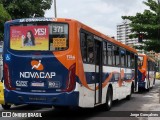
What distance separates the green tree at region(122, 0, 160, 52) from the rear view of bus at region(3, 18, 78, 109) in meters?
28.8

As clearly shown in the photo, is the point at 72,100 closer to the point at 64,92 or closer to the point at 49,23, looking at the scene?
the point at 64,92

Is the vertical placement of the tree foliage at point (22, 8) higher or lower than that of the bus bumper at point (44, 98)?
higher

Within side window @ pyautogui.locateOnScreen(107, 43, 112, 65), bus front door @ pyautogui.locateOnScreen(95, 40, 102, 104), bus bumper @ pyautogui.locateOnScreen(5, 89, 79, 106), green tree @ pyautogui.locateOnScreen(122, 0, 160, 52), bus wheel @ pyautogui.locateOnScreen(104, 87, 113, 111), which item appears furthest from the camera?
green tree @ pyautogui.locateOnScreen(122, 0, 160, 52)

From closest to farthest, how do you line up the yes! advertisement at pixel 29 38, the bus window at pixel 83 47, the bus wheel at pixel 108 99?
the yes! advertisement at pixel 29 38, the bus window at pixel 83 47, the bus wheel at pixel 108 99

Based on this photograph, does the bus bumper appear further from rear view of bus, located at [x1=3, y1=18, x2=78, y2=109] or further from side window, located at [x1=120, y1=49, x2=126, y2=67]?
side window, located at [x1=120, y1=49, x2=126, y2=67]

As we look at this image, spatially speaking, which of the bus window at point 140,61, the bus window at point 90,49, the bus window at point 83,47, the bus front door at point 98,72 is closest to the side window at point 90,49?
the bus window at point 90,49

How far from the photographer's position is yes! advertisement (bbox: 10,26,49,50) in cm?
1187

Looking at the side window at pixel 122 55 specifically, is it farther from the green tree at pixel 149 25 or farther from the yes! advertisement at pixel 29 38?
the green tree at pixel 149 25

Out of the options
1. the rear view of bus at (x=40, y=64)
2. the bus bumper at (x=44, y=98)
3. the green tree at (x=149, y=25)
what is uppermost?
the green tree at (x=149, y=25)

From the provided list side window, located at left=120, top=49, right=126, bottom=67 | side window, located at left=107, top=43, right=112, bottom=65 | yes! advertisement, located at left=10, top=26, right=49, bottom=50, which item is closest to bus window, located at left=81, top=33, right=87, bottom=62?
yes! advertisement, located at left=10, top=26, right=49, bottom=50

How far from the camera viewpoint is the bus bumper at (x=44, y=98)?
1140 cm

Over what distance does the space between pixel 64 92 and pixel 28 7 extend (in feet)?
77.8

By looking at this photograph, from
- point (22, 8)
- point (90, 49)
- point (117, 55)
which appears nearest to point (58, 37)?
point (90, 49)

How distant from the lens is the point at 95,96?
43.9ft
